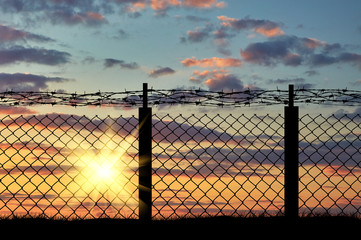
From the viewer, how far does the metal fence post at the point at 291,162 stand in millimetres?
6219

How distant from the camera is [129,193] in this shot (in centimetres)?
590

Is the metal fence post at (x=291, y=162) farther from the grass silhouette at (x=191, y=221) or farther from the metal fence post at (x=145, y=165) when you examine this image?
the metal fence post at (x=145, y=165)

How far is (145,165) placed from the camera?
587 cm

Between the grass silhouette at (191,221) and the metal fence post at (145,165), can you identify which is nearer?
the metal fence post at (145,165)

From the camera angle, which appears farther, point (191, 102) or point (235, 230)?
point (191, 102)

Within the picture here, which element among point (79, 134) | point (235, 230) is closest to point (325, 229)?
point (235, 230)

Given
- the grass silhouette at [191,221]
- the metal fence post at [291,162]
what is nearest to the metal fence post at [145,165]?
the grass silhouette at [191,221]

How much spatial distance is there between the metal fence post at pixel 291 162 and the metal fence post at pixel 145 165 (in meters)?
1.81

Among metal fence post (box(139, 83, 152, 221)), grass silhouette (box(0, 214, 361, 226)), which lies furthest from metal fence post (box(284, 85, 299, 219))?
metal fence post (box(139, 83, 152, 221))

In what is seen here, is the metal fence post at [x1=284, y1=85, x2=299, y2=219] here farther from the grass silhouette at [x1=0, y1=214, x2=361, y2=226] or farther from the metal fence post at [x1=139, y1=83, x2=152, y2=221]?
the metal fence post at [x1=139, y1=83, x2=152, y2=221]

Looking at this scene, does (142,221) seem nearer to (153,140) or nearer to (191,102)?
(153,140)

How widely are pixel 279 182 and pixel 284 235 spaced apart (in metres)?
0.83

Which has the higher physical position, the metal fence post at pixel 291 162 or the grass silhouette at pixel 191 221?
the metal fence post at pixel 291 162

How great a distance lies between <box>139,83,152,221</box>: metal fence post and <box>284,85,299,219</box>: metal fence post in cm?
181
